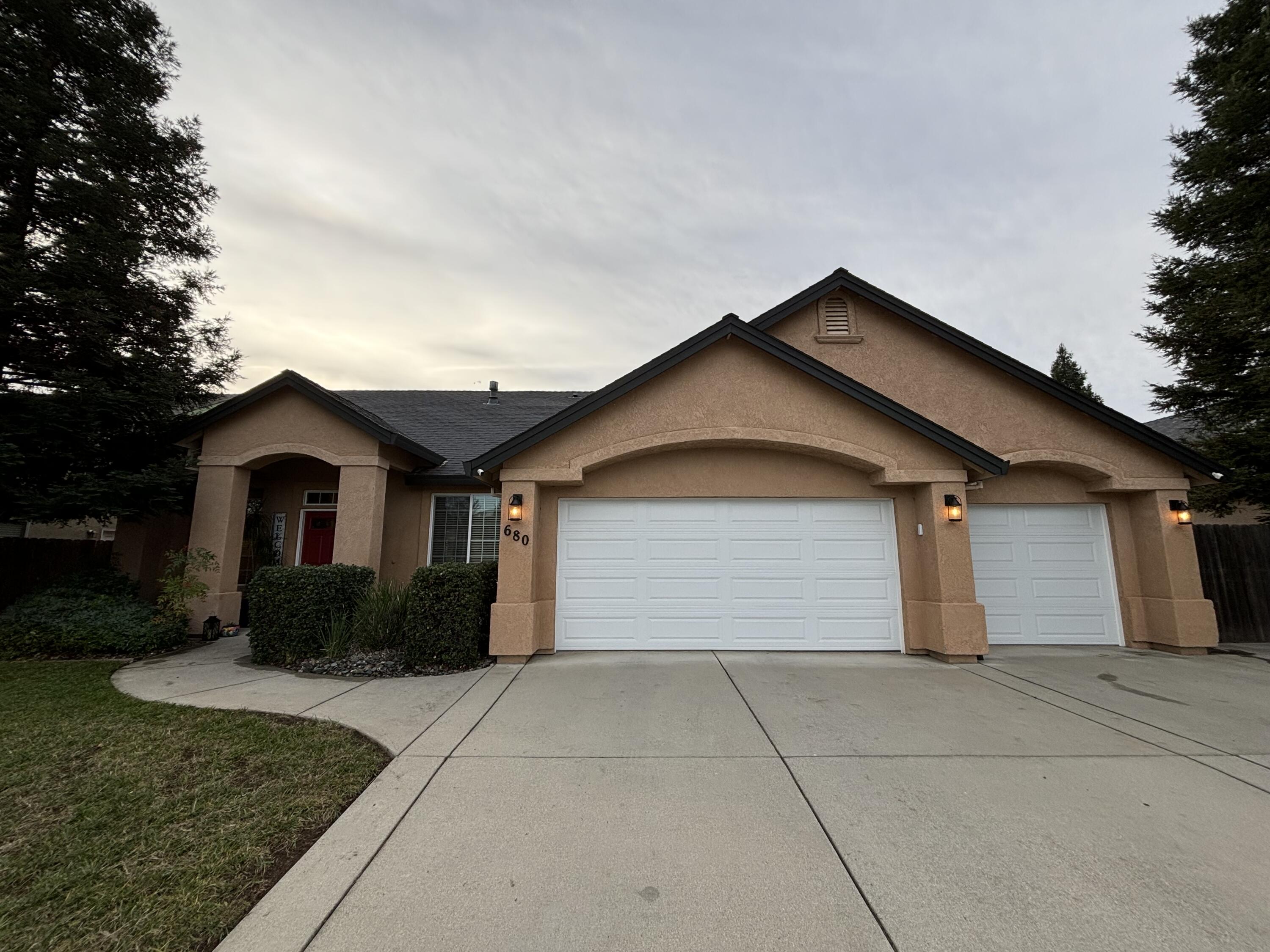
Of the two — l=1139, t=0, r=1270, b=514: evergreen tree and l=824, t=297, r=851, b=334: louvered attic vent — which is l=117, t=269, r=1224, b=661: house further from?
l=1139, t=0, r=1270, b=514: evergreen tree

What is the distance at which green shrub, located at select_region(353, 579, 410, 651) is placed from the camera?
271 inches

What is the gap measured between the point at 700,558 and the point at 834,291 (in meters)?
5.89

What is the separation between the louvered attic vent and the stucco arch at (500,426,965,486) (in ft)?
10.6

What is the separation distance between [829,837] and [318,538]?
1123 centimetres

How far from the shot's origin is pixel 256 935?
210cm

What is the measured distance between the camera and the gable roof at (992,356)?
312 inches

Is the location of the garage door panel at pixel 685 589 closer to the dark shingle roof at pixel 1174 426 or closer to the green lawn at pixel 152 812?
the green lawn at pixel 152 812

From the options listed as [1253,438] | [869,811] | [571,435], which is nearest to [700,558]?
[571,435]

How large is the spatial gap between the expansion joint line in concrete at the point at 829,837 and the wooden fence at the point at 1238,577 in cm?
998

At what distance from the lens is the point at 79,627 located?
7.24m

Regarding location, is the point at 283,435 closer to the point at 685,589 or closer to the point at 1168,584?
the point at 685,589

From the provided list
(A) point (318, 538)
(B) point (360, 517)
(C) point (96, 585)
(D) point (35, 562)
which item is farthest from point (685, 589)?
(D) point (35, 562)

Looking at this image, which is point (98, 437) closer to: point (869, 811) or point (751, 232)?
point (869, 811)

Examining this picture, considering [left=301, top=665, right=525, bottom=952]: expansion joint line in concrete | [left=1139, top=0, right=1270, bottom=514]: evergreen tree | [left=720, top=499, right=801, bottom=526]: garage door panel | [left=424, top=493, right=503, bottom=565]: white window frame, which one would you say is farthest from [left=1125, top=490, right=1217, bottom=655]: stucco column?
[left=424, top=493, right=503, bottom=565]: white window frame
